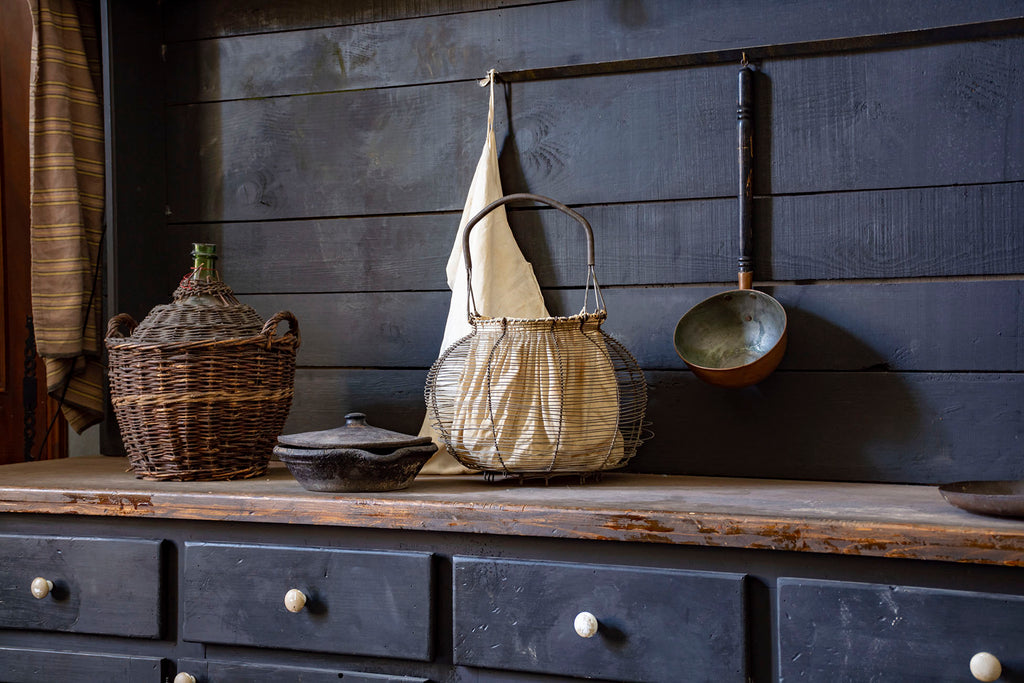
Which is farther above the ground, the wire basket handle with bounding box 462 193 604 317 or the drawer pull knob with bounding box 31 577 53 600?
the wire basket handle with bounding box 462 193 604 317

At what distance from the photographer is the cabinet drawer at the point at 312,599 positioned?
1.11 meters

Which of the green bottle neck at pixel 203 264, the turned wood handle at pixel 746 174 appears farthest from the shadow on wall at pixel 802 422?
the green bottle neck at pixel 203 264

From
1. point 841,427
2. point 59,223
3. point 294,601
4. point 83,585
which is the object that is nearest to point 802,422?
point 841,427

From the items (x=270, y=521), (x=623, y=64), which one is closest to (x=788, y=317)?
(x=623, y=64)

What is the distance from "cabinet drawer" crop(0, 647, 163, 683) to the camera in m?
1.21

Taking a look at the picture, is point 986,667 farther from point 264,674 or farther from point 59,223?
point 59,223

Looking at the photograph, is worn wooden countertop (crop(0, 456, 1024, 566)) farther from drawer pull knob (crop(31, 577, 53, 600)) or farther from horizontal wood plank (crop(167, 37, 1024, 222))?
horizontal wood plank (crop(167, 37, 1024, 222))

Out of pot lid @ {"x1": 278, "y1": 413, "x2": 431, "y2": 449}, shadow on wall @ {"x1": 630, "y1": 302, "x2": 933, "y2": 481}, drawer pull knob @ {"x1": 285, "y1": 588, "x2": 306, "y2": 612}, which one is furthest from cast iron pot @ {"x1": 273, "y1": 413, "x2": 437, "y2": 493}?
shadow on wall @ {"x1": 630, "y1": 302, "x2": 933, "y2": 481}

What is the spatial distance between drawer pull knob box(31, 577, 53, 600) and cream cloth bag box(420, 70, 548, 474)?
556mm

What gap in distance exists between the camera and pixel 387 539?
1140 millimetres

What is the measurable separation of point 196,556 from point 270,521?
127mm

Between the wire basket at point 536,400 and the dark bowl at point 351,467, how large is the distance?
0.11 meters

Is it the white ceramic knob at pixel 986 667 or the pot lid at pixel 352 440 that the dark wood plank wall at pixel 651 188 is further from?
the white ceramic knob at pixel 986 667

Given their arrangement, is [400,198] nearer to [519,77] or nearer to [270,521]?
[519,77]
